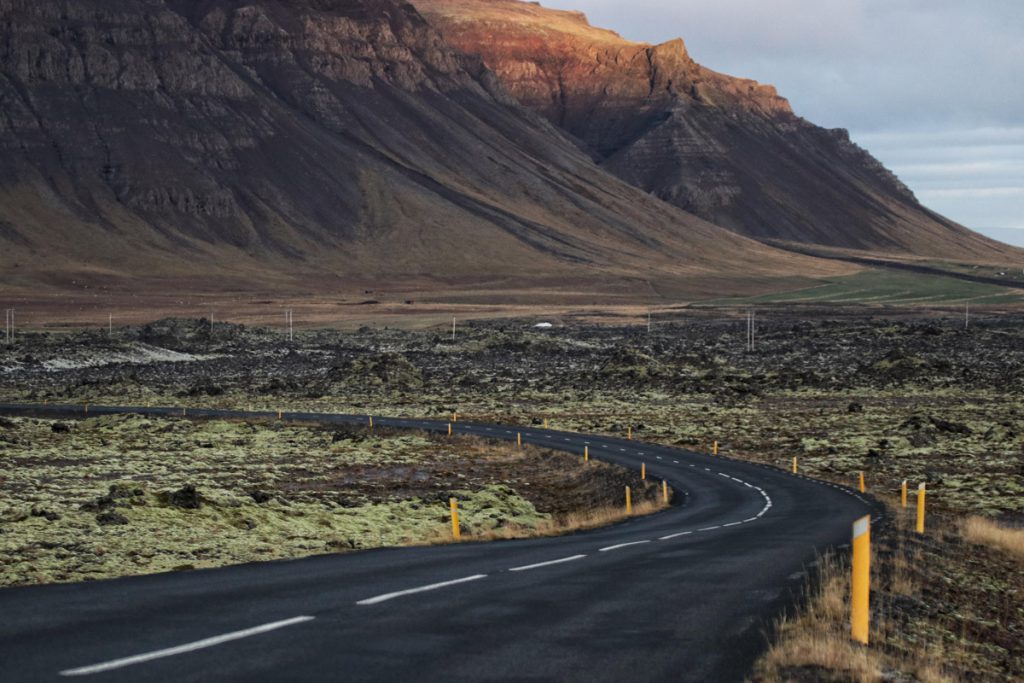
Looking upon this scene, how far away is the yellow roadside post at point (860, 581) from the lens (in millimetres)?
12422

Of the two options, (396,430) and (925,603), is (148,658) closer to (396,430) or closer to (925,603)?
(925,603)

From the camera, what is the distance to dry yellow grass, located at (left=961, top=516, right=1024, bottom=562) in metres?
24.1

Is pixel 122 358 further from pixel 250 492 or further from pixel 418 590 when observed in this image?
pixel 418 590

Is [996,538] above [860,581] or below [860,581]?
below

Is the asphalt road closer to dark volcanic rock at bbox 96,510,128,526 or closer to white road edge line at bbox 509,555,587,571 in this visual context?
white road edge line at bbox 509,555,587,571

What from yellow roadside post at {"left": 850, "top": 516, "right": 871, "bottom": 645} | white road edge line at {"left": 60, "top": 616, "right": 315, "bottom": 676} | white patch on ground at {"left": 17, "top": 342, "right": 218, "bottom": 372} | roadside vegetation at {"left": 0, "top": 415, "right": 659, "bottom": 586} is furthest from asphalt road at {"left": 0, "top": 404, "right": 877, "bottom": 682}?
white patch on ground at {"left": 17, "top": 342, "right": 218, "bottom": 372}

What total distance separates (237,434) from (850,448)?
26.8 m

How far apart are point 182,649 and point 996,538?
731 inches

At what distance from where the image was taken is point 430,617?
13297mm

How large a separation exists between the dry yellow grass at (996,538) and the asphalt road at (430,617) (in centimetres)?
379

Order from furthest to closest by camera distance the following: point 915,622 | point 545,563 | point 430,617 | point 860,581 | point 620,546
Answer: point 620,546
point 545,563
point 915,622
point 430,617
point 860,581

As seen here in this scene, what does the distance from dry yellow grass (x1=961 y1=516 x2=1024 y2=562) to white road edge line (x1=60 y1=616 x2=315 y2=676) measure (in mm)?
15766

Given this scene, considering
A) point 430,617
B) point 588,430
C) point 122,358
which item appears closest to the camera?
point 430,617

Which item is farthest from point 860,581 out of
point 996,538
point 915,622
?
point 996,538
